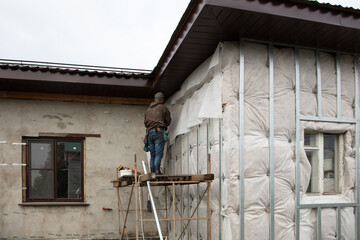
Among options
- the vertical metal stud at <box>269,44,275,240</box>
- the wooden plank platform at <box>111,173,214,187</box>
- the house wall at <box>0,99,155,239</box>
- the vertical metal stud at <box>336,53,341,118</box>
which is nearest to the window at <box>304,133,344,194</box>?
the vertical metal stud at <box>336,53,341,118</box>

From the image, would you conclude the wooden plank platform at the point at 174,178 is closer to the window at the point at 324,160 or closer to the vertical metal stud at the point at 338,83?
the window at the point at 324,160

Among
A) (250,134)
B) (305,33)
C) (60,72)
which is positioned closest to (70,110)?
(60,72)

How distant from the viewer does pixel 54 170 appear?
858cm

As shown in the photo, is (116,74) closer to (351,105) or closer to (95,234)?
(95,234)

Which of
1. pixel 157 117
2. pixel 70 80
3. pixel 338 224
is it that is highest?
pixel 70 80

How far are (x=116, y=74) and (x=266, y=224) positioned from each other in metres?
4.68

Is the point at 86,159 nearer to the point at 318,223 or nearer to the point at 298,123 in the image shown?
the point at 298,123

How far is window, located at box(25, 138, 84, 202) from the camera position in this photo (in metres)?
8.49

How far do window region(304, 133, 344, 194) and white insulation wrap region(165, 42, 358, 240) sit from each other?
0.10m

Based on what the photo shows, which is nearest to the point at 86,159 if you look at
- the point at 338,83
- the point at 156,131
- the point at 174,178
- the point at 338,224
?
the point at 156,131

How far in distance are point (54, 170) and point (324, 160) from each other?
631 centimetres

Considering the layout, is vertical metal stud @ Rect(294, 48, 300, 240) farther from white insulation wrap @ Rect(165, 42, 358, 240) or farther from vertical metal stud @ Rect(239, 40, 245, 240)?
vertical metal stud @ Rect(239, 40, 245, 240)

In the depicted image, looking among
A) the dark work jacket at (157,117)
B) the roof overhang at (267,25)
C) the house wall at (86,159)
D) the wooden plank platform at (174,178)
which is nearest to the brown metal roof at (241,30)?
the roof overhang at (267,25)

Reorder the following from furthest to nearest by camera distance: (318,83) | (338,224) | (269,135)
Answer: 1. (318,83)
2. (338,224)
3. (269,135)
